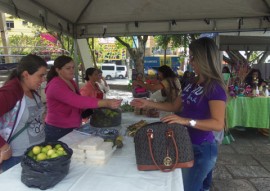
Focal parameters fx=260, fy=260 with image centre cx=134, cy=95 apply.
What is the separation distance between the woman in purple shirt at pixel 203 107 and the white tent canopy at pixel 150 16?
2005 millimetres

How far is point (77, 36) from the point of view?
4219 mm

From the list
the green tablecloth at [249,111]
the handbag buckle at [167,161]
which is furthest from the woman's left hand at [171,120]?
the green tablecloth at [249,111]

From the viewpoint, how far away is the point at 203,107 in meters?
1.78

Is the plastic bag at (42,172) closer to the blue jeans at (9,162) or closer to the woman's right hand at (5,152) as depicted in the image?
the woman's right hand at (5,152)

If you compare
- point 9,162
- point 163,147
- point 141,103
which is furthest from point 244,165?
point 9,162

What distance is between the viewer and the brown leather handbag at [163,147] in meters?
1.48

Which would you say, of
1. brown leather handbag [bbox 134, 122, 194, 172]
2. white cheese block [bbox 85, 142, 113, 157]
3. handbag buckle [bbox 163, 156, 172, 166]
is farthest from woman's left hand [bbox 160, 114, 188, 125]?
white cheese block [bbox 85, 142, 113, 157]

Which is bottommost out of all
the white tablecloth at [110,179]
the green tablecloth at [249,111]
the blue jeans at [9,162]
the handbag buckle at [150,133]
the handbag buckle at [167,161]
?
the green tablecloth at [249,111]

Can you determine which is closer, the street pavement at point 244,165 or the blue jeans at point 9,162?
the blue jeans at point 9,162

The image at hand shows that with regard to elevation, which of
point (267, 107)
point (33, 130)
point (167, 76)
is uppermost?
point (167, 76)

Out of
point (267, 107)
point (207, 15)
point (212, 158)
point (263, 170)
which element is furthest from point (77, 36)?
point (267, 107)

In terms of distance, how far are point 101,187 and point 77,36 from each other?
328 cm

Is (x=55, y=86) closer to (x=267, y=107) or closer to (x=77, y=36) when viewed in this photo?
(x=77, y=36)

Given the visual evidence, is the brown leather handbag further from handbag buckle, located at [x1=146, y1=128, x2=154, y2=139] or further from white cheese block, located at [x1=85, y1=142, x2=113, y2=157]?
white cheese block, located at [x1=85, y1=142, x2=113, y2=157]
